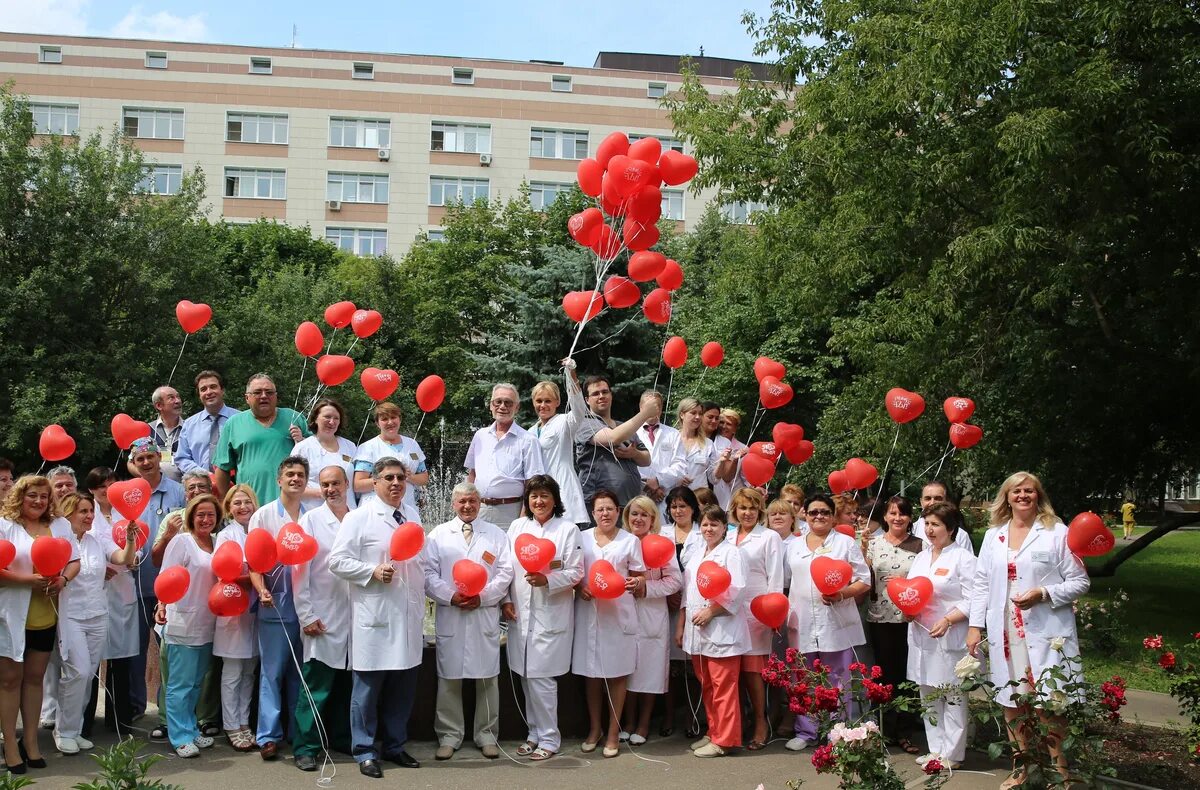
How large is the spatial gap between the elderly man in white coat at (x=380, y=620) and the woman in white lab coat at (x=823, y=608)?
A: 8.47 feet

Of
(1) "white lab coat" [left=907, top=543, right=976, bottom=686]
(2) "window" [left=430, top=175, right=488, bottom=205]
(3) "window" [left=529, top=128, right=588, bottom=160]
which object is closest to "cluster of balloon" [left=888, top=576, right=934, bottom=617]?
(1) "white lab coat" [left=907, top=543, right=976, bottom=686]

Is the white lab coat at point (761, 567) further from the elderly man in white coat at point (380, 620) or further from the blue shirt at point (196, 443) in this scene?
the blue shirt at point (196, 443)

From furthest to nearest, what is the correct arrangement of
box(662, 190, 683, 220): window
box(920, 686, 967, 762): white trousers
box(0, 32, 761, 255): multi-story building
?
box(662, 190, 683, 220): window, box(0, 32, 761, 255): multi-story building, box(920, 686, 967, 762): white trousers

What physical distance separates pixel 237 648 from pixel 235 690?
30cm

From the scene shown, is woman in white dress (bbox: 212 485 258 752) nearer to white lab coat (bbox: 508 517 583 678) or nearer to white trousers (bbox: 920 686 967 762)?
white lab coat (bbox: 508 517 583 678)

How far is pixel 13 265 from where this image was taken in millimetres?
21750

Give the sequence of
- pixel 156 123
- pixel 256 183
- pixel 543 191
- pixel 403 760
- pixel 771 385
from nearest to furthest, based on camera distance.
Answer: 1. pixel 403 760
2. pixel 771 385
3. pixel 156 123
4. pixel 256 183
5. pixel 543 191

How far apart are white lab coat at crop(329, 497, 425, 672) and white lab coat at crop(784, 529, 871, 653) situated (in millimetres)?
2582

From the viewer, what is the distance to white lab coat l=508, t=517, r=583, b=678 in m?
7.12

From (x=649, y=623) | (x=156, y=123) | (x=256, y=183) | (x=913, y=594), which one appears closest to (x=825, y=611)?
(x=913, y=594)

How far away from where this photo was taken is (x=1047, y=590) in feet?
20.4

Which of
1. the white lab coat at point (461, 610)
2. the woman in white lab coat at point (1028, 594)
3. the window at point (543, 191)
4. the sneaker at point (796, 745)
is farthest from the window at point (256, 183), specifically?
the woman in white lab coat at point (1028, 594)

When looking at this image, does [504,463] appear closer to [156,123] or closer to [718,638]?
[718,638]

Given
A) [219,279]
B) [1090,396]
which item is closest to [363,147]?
[219,279]
